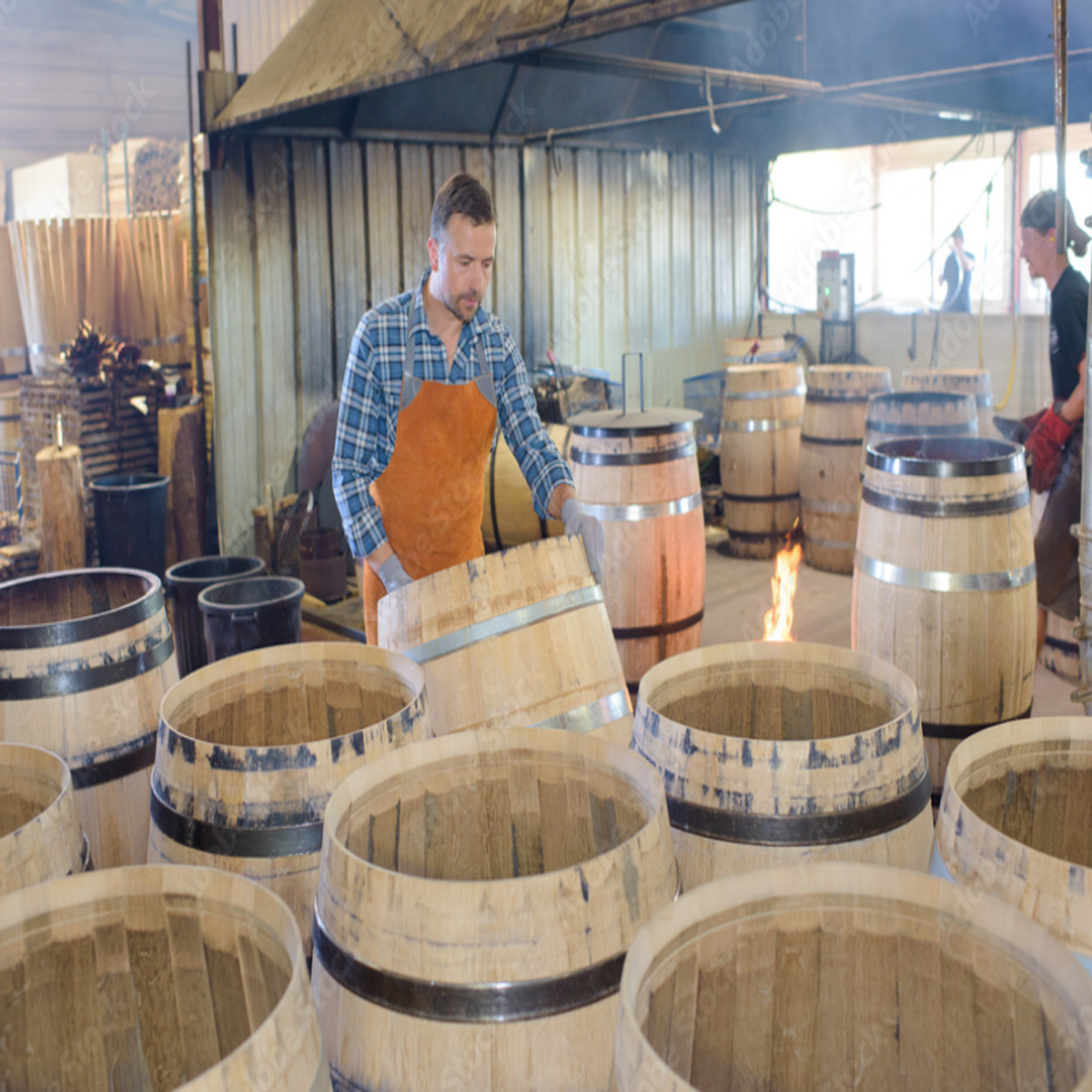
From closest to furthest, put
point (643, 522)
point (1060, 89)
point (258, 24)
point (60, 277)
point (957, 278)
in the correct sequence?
point (1060, 89) → point (643, 522) → point (60, 277) → point (957, 278) → point (258, 24)

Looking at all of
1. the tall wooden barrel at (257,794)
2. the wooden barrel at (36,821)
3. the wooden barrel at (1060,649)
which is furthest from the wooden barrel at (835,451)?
the wooden barrel at (36,821)

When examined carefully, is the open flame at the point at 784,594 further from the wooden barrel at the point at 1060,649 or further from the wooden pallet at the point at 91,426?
the wooden pallet at the point at 91,426

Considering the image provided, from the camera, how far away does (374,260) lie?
26.7ft

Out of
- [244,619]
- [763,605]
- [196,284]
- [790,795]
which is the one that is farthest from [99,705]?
[196,284]

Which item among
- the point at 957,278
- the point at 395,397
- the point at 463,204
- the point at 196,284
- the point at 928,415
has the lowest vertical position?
the point at 928,415

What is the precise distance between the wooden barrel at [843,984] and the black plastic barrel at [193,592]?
452 cm

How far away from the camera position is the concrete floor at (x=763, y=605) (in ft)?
19.5

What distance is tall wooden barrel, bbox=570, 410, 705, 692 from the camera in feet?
15.1

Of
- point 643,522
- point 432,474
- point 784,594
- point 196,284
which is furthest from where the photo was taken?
point 196,284

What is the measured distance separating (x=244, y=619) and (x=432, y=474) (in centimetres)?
167

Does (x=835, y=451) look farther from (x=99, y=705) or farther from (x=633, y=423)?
(x=99, y=705)

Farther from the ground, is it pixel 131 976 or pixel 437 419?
pixel 437 419

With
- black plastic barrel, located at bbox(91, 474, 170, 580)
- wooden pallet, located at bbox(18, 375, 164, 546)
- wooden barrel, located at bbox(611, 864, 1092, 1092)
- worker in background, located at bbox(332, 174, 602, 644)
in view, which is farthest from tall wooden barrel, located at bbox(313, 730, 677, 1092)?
wooden pallet, located at bbox(18, 375, 164, 546)

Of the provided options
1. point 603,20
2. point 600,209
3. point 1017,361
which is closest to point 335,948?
point 603,20
